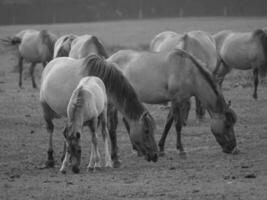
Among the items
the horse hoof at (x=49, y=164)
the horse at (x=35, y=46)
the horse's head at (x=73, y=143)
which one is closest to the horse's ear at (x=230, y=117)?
the horse hoof at (x=49, y=164)

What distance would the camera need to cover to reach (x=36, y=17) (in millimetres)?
56219

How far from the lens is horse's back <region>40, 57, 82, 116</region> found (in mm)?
11242

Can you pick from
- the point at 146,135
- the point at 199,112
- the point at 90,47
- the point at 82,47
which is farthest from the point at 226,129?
the point at 82,47

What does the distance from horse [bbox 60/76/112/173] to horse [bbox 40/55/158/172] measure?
28cm

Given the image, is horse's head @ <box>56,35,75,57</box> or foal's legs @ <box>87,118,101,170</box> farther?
horse's head @ <box>56,35,75,57</box>

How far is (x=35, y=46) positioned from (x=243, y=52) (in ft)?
21.5

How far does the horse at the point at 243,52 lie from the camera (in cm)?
2023

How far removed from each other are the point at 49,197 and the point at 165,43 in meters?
9.01

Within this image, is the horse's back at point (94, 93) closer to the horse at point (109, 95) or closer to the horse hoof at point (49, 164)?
the horse at point (109, 95)

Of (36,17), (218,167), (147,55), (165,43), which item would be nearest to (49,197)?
(218,167)

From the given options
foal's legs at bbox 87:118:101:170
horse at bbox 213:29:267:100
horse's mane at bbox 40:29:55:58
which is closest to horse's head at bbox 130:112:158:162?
foal's legs at bbox 87:118:101:170

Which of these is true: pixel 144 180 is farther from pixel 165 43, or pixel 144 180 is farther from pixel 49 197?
pixel 165 43

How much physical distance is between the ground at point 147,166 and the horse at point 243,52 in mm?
806

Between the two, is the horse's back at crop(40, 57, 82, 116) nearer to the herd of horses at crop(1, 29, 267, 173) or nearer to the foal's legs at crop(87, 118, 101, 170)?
the herd of horses at crop(1, 29, 267, 173)
